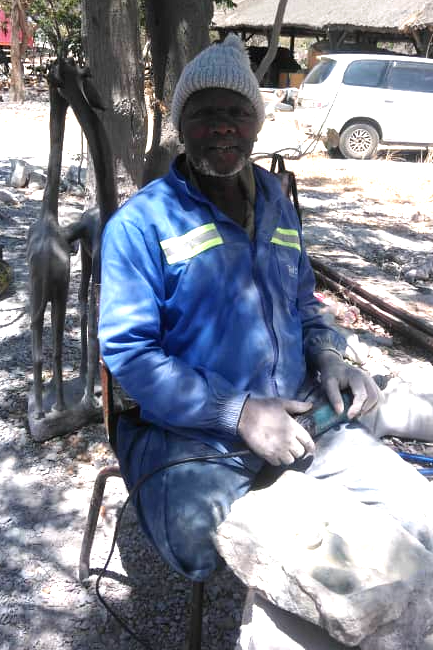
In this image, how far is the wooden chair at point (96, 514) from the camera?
6.09 feet

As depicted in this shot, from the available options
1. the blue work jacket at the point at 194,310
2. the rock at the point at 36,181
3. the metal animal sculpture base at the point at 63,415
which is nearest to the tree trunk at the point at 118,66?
the metal animal sculpture base at the point at 63,415

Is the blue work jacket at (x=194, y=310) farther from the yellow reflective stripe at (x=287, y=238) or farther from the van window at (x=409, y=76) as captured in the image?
the van window at (x=409, y=76)

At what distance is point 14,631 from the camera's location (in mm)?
2246

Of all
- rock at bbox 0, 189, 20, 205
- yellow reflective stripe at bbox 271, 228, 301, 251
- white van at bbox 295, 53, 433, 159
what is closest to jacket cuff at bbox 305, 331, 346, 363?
yellow reflective stripe at bbox 271, 228, 301, 251

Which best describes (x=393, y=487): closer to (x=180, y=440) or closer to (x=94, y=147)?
(x=180, y=440)

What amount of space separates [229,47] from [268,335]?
2.89 feet

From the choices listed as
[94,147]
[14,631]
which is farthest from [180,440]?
[94,147]

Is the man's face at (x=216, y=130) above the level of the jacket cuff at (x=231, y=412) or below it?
above

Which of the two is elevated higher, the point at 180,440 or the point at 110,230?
the point at 110,230

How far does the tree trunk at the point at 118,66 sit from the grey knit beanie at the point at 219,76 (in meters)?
2.50

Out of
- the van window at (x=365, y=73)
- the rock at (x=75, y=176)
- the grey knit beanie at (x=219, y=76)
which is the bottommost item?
the rock at (x=75, y=176)

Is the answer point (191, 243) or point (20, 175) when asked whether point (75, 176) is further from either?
point (191, 243)

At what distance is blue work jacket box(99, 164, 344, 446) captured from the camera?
70.5 inches

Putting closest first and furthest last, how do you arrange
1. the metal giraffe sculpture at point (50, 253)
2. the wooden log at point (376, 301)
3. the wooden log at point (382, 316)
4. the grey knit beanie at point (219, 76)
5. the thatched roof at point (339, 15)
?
the grey knit beanie at point (219, 76)
the metal giraffe sculpture at point (50, 253)
the wooden log at point (382, 316)
the wooden log at point (376, 301)
the thatched roof at point (339, 15)
